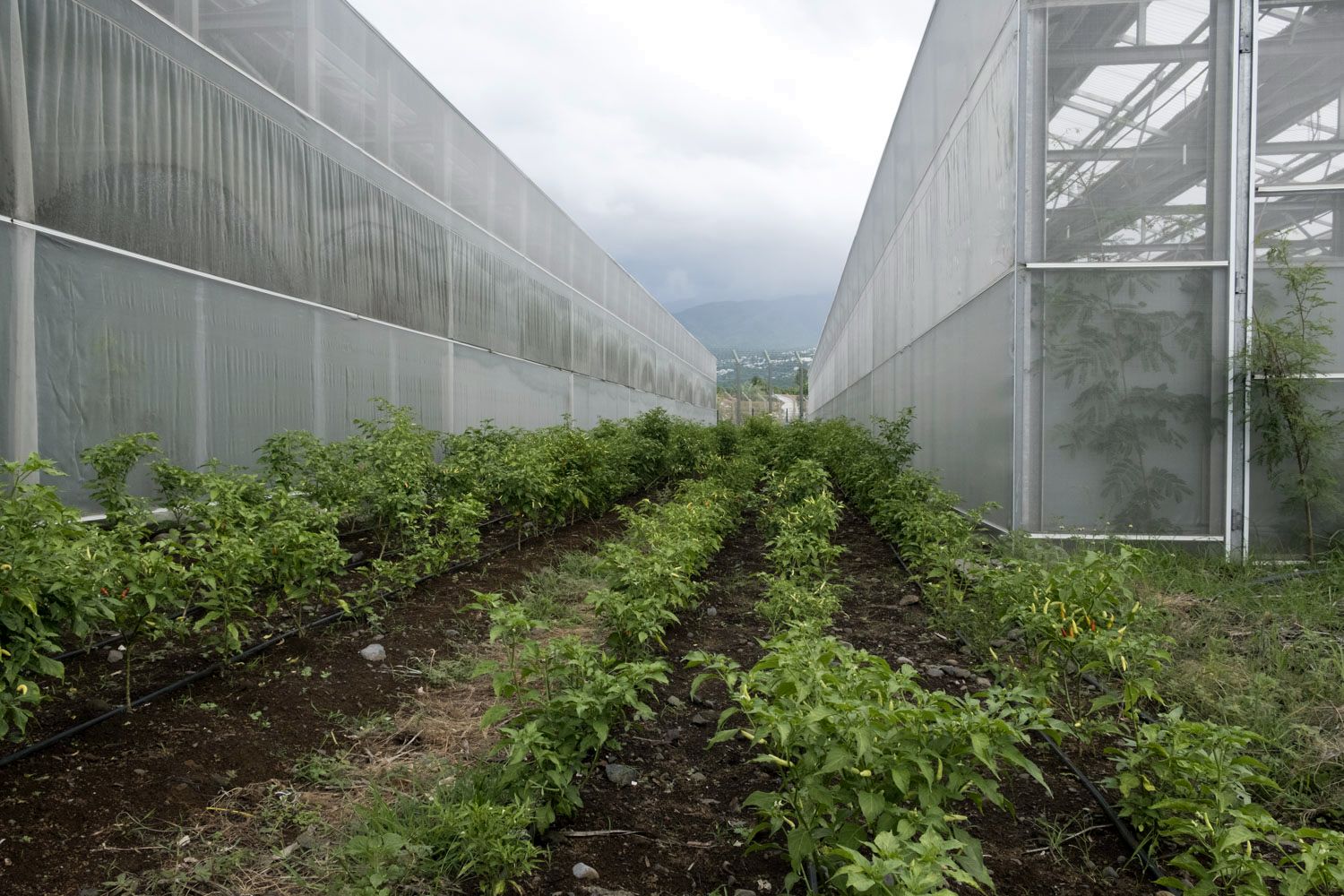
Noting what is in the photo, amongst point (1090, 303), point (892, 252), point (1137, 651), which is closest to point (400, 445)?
point (1137, 651)

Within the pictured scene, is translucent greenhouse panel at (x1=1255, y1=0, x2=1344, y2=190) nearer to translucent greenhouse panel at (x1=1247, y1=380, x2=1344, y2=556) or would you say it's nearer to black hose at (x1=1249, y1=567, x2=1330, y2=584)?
translucent greenhouse panel at (x1=1247, y1=380, x2=1344, y2=556)

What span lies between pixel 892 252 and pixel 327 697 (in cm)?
1108

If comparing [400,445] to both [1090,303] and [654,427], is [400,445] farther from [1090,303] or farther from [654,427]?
[654,427]

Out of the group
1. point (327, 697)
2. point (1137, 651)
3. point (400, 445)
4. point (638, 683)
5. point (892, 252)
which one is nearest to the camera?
point (638, 683)

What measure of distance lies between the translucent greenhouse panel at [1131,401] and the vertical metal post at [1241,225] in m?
0.08

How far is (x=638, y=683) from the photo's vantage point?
9.02 ft

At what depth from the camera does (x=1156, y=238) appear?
6270 mm

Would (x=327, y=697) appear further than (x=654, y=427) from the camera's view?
No

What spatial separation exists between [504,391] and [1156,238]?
914cm

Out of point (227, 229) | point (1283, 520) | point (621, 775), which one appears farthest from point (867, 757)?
point (227, 229)

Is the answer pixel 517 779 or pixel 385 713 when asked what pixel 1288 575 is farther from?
pixel 385 713

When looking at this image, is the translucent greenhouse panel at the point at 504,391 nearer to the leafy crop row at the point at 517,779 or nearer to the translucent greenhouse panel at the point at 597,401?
the translucent greenhouse panel at the point at 597,401

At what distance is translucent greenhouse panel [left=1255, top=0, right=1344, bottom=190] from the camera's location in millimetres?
6344

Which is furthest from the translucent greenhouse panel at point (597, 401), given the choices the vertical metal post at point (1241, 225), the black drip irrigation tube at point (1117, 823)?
the black drip irrigation tube at point (1117, 823)
